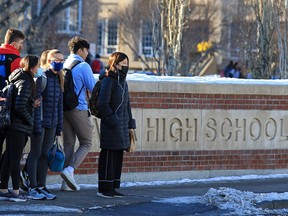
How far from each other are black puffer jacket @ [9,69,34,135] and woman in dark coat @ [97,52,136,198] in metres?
1.01

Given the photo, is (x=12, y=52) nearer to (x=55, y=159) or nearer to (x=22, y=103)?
(x=22, y=103)

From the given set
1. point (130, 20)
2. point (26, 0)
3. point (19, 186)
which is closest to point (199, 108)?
point (19, 186)

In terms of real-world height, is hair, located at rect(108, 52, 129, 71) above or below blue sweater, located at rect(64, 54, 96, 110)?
above

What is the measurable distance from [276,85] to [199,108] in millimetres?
1493

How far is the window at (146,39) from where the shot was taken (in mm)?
41594

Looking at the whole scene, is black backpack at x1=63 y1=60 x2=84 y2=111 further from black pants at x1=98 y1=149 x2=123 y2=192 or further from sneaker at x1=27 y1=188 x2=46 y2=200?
sneaker at x1=27 y1=188 x2=46 y2=200

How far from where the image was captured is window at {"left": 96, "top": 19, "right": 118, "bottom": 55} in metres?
45.8

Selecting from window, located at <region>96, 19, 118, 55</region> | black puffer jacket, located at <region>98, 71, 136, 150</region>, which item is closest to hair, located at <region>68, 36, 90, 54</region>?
black puffer jacket, located at <region>98, 71, 136, 150</region>

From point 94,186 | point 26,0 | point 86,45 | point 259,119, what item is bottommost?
point 94,186

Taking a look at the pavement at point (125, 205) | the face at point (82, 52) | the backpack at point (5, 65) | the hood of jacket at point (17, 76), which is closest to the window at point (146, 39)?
the pavement at point (125, 205)

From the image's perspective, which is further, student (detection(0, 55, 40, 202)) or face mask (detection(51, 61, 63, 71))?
face mask (detection(51, 61, 63, 71))

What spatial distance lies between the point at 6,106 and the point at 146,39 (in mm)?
34152

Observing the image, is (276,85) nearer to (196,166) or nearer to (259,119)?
(259,119)

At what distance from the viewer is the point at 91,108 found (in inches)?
419
